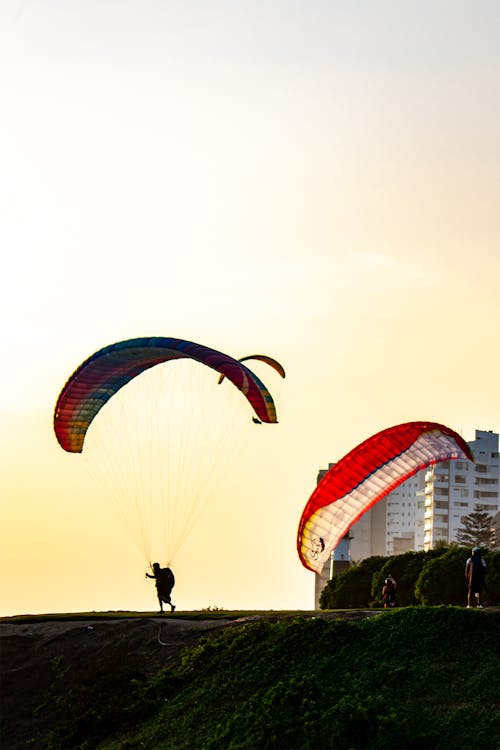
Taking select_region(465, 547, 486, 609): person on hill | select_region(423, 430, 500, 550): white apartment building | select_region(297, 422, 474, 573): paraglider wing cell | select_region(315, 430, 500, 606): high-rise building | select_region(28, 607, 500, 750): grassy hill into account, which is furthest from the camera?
select_region(423, 430, 500, 550): white apartment building

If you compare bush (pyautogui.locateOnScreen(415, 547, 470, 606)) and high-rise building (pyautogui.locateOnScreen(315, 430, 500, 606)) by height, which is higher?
high-rise building (pyautogui.locateOnScreen(315, 430, 500, 606))

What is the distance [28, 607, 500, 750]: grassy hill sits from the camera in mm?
26250

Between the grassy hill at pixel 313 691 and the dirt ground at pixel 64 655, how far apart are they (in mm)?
529

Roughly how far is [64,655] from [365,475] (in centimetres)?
890

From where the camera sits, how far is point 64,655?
1421 inches

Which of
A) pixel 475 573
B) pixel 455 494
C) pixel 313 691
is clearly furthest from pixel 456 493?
pixel 313 691

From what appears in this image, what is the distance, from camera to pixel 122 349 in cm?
3669

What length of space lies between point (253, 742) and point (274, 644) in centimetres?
439

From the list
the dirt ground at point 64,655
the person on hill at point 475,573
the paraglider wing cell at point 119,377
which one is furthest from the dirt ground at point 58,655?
the person on hill at point 475,573

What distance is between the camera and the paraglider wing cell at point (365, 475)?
3631cm

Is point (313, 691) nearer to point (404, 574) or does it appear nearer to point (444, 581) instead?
point (444, 581)

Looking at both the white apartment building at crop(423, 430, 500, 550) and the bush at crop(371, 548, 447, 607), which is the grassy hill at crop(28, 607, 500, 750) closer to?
the bush at crop(371, 548, 447, 607)

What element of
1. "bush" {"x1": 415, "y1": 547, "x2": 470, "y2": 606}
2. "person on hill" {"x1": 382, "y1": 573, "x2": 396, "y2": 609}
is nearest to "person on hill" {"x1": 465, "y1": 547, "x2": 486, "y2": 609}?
"bush" {"x1": 415, "y1": 547, "x2": 470, "y2": 606}

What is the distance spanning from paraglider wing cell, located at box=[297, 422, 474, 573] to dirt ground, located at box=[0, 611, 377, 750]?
3.50 metres
